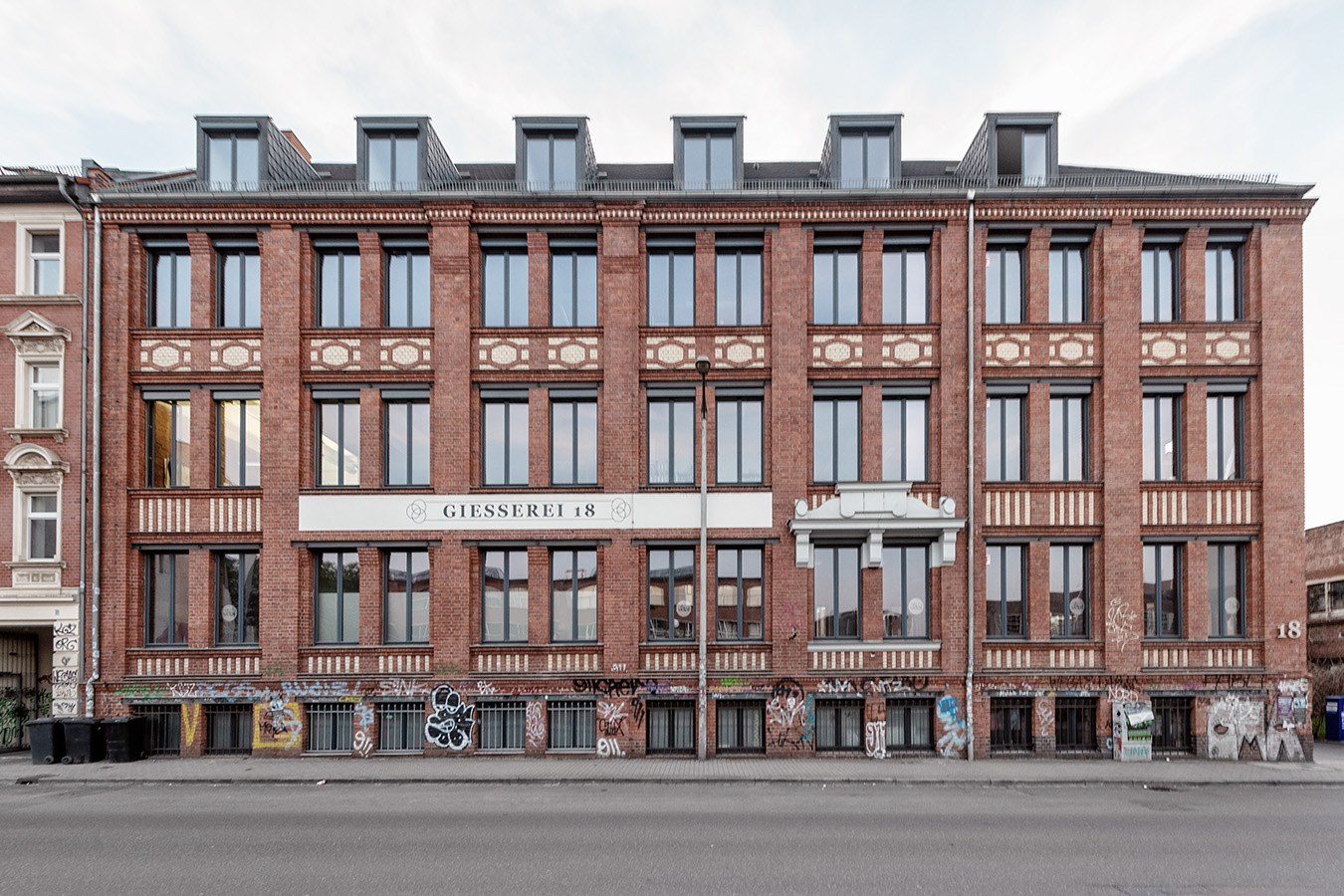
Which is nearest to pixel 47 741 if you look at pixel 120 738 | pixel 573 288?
pixel 120 738

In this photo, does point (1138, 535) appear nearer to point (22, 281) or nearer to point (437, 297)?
point (437, 297)

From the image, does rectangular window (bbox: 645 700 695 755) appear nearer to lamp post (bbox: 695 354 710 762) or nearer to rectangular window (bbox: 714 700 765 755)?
lamp post (bbox: 695 354 710 762)

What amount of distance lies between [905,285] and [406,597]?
1430 centimetres

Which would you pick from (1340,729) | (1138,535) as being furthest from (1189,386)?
(1340,729)

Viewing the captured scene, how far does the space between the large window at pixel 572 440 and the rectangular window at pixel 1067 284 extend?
11568 mm

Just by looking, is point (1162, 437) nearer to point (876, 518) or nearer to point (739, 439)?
point (876, 518)

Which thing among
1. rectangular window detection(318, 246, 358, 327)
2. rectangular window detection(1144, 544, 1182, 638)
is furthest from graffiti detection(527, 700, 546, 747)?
rectangular window detection(1144, 544, 1182, 638)

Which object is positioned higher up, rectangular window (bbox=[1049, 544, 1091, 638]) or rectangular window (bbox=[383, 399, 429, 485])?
rectangular window (bbox=[383, 399, 429, 485])

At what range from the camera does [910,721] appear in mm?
16969

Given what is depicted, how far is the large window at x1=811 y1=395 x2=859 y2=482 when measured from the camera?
57.4 ft

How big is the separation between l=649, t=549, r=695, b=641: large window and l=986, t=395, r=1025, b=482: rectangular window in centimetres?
762

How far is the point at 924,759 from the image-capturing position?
53.9 feet

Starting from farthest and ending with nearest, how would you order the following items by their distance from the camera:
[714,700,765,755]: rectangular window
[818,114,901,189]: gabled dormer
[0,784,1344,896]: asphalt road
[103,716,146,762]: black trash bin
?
[818,114,901,189]: gabled dormer → [714,700,765,755]: rectangular window → [103,716,146,762]: black trash bin → [0,784,1344,896]: asphalt road

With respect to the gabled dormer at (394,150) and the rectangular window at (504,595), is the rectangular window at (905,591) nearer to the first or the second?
the rectangular window at (504,595)
